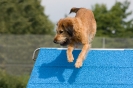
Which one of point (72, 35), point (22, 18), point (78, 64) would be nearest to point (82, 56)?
point (78, 64)

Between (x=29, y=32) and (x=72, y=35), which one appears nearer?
(x=72, y=35)

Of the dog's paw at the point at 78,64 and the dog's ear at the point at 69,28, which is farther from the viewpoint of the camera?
the dog's ear at the point at 69,28

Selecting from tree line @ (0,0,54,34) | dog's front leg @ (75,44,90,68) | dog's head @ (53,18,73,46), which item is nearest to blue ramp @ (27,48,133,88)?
dog's front leg @ (75,44,90,68)

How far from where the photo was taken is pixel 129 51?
236 inches

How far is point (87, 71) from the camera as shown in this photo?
5855 millimetres

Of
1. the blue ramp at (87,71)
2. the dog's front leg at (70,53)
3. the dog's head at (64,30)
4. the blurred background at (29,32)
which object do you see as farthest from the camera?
Result: the blurred background at (29,32)

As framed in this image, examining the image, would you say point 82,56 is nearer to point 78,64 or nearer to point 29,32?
point 78,64

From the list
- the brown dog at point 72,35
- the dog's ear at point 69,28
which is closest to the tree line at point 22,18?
the brown dog at point 72,35

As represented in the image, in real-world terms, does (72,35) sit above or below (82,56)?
above

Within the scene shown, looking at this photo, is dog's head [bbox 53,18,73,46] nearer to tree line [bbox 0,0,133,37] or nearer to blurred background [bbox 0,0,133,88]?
blurred background [bbox 0,0,133,88]

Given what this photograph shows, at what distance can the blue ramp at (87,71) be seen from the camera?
225 inches

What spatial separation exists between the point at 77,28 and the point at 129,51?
0.79 m

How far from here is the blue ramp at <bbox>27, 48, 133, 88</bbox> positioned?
572 cm

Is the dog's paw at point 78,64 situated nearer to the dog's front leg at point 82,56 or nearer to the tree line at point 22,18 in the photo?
the dog's front leg at point 82,56
